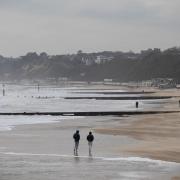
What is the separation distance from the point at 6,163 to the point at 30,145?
20.3ft

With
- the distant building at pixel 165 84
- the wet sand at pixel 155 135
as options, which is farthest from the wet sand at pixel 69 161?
the distant building at pixel 165 84

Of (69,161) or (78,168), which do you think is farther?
(69,161)

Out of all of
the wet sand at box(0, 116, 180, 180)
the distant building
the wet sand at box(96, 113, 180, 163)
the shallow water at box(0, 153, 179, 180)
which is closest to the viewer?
the shallow water at box(0, 153, 179, 180)

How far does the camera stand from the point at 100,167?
72.2 feet

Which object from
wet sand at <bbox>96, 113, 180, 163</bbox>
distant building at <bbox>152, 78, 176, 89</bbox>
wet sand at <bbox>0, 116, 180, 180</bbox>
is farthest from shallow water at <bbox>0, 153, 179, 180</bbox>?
distant building at <bbox>152, 78, 176, 89</bbox>

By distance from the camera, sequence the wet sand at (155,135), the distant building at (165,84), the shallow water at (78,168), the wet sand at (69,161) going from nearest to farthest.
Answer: the shallow water at (78,168), the wet sand at (69,161), the wet sand at (155,135), the distant building at (165,84)

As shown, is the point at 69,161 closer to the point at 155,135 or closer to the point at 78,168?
the point at 78,168

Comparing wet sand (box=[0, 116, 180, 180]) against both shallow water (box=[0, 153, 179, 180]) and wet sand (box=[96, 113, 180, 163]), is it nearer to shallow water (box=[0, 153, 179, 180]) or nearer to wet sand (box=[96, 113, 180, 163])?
shallow water (box=[0, 153, 179, 180])

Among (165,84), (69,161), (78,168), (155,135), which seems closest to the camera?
(78,168)

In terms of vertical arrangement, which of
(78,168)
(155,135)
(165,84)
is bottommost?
(78,168)

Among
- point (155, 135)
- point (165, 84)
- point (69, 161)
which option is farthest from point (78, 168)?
point (165, 84)

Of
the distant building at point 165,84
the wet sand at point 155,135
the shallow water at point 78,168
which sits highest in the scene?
the distant building at point 165,84

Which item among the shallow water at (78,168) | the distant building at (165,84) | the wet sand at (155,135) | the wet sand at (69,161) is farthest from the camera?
the distant building at (165,84)

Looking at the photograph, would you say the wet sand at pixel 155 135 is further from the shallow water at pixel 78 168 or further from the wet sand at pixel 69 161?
the shallow water at pixel 78 168
